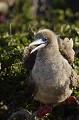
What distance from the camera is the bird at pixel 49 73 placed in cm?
514

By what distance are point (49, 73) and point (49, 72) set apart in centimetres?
1

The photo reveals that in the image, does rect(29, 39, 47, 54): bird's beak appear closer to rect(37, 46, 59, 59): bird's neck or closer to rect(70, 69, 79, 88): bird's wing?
rect(37, 46, 59, 59): bird's neck

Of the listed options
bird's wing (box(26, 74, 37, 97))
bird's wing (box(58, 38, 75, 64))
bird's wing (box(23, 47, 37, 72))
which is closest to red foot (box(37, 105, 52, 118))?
bird's wing (box(26, 74, 37, 97))

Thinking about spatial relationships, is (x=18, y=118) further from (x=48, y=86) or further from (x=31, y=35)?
(x=31, y=35)

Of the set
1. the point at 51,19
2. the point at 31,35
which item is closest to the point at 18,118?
the point at 31,35

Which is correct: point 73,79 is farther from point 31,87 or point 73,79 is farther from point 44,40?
point 44,40

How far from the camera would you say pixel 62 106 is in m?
5.95

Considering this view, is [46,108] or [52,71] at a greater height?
[52,71]

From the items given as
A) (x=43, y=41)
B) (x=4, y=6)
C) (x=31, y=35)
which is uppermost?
(x=43, y=41)

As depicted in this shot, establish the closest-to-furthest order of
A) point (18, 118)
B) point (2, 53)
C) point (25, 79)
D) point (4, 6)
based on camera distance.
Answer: point (18, 118) < point (25, 79) < point (2, 53) < point (4, 6)

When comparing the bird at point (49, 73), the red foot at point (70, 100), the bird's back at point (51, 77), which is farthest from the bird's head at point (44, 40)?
the red foot at point (70, 100)

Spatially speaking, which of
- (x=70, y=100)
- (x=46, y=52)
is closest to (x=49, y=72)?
(x=46, y=52)

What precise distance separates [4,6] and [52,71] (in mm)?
7319

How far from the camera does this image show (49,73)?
5148 millimetres
